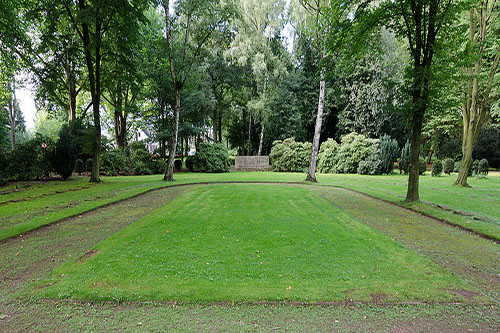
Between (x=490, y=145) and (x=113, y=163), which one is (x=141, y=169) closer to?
(x=113, y=163)

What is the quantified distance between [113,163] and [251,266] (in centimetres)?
2049

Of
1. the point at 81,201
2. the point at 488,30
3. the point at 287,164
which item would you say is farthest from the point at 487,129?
the point at 81,201

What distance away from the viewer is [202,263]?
12.5 ft

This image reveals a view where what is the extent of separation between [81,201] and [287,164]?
20327mm

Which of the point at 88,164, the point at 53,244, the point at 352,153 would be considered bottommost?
the point at 53,244

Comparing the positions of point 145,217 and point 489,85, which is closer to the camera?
point 145,217

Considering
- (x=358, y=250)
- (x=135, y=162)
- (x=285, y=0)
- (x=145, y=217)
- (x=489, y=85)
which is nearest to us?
(x=358, y=250)

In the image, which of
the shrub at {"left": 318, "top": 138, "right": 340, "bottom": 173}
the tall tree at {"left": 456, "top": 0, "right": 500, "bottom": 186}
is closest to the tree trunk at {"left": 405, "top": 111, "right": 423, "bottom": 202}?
the tall tree at {"left": 456, "top": 0, "right": 500, "bottom": 186}

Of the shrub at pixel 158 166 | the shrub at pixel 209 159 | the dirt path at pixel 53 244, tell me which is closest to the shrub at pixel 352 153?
Result: the shrub at pixel 209 159

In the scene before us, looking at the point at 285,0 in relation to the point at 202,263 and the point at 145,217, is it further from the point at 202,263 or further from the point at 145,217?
the point at 202,263

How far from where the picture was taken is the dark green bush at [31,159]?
13.2m

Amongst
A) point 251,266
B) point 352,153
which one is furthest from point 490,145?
point 251,266

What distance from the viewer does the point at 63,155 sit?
14.5m

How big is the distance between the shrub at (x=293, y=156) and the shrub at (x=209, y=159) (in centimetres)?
628
